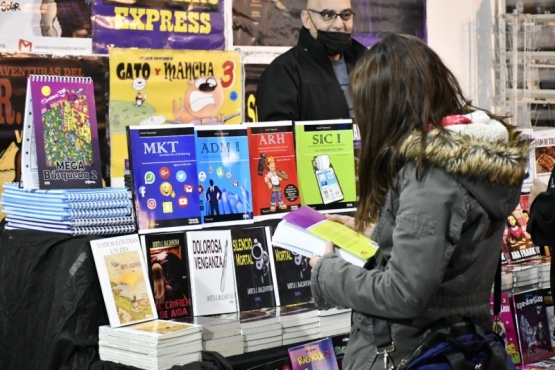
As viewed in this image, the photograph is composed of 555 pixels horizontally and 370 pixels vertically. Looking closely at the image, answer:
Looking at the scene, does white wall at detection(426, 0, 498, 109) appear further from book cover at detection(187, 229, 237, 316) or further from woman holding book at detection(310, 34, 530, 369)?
woman holding book at detection(310, 34, 530, 369)

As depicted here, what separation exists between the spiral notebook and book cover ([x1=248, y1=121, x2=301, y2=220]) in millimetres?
636

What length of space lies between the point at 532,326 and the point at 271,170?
1862mm

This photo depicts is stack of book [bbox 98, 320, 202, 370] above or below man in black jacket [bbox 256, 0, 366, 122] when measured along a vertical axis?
below

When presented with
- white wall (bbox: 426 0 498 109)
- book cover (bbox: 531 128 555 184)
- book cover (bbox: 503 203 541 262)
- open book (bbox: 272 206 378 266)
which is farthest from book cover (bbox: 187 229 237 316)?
white wall (bbox: 426 0 498 109)

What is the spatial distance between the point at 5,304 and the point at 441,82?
2039 millimetres

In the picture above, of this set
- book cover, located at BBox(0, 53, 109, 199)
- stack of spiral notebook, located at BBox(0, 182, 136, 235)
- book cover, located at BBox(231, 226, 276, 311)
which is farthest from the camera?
book cover, located at BBox(0, 53, 109, 199)

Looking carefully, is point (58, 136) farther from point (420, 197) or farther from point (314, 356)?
point (420, 197)

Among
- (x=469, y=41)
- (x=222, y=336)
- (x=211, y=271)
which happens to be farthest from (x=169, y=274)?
(x=469, y=41)

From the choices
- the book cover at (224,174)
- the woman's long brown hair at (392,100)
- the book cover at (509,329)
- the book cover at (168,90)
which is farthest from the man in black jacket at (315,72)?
the woman's long brown hair at (392,100)

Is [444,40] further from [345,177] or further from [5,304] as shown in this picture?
[5,304]

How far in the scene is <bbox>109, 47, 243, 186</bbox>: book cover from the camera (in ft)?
16.5

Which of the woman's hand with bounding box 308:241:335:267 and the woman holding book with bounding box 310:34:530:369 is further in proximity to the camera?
the woman's hand with bounding box 308:241:335:267

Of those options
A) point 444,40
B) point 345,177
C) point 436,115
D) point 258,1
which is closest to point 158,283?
point 345,177

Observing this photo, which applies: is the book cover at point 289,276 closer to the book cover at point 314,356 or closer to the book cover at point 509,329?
the book cover at point 314,356
